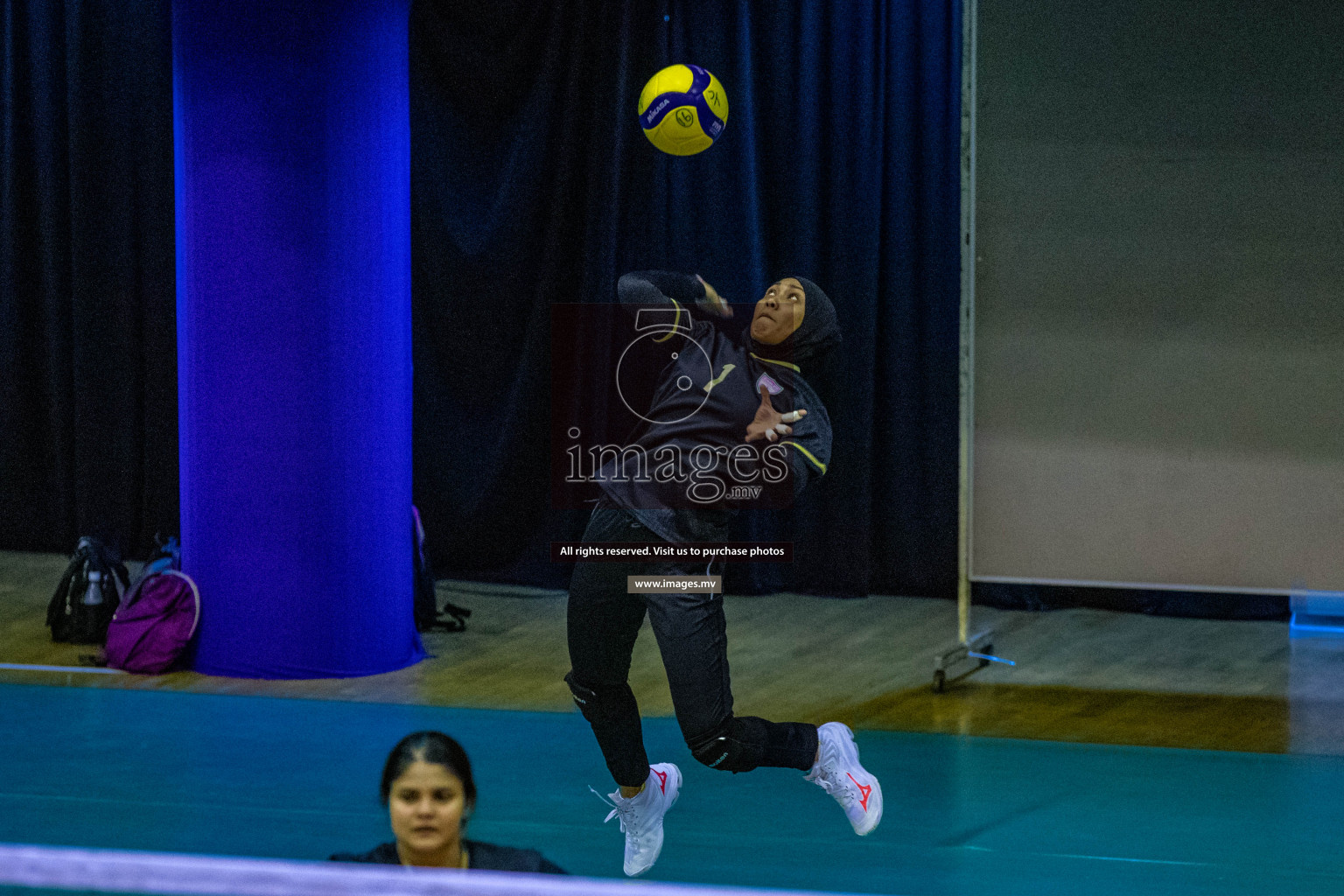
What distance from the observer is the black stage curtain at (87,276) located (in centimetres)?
739

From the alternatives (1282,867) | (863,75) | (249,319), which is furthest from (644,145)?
(1282,867)

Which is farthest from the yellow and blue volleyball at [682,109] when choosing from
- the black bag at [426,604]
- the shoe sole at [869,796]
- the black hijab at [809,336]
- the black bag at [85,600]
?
the black bag at [85,600]

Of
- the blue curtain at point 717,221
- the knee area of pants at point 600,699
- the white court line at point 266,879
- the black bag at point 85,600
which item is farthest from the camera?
the blue curtain at point 717,221

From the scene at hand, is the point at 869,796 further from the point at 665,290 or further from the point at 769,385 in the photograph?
the point at 665,290

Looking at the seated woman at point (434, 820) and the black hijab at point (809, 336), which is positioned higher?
the black hijab at point (809, 336)

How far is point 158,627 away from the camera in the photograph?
5598 mm

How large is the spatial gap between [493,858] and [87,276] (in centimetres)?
617

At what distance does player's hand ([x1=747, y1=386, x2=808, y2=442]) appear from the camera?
142 inches

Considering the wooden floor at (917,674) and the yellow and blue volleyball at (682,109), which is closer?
the yellow and blue volleyball at (682,109)

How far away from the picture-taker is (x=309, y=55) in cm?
537

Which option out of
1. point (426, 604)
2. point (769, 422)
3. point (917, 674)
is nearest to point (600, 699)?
point (769, 422)

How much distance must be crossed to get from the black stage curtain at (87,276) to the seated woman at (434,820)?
5.55 m

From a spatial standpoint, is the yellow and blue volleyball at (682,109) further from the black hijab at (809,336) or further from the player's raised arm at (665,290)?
the black hijab at (809,336)

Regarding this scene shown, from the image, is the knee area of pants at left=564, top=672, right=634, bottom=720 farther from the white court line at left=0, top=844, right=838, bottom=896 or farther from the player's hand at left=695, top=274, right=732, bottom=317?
the white court line at left=0, top=844, right=838, bottom=896
